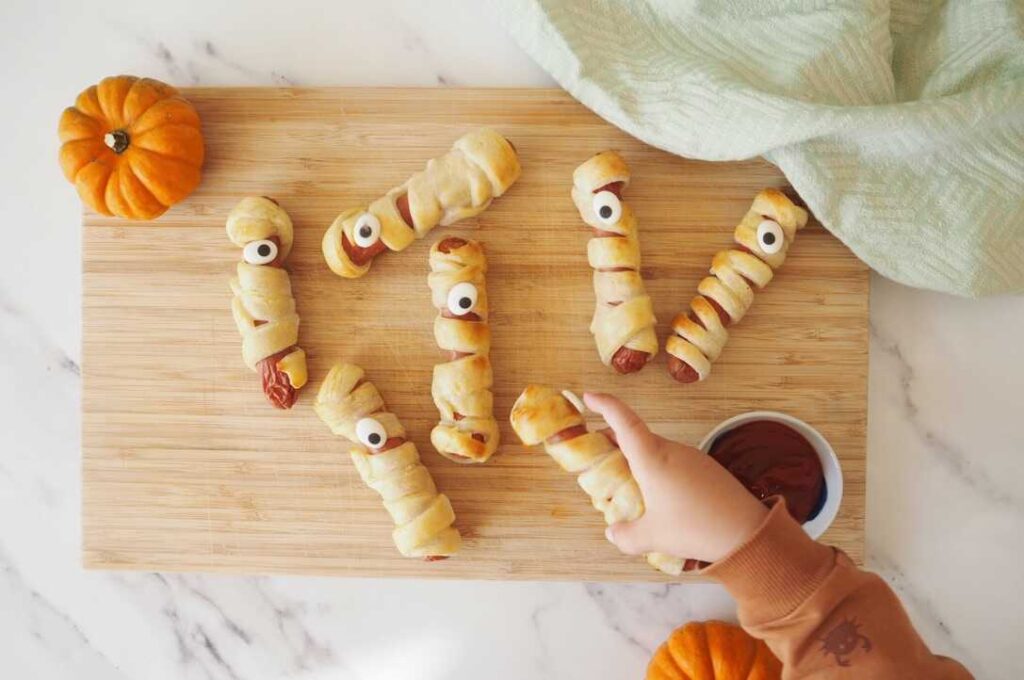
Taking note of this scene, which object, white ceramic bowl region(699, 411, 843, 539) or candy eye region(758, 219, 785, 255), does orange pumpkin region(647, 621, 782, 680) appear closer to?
white ceramic bowl region(699, 411, 843, 539)

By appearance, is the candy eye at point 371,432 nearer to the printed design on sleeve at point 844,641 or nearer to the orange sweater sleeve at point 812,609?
the orange sweater sleeve at point 812,609

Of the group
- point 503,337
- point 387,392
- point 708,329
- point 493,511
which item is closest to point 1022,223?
point 708,329

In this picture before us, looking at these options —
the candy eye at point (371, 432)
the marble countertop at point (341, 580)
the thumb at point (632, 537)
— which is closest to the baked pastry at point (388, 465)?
the candy eye at point (371, 432)

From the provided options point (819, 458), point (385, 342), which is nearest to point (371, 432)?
point (385, 342)

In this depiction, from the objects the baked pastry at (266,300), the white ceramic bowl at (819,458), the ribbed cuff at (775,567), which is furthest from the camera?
the baked pastry at (266,300)

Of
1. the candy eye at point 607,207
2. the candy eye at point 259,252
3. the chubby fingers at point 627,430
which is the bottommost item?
the chubby fingers at point 627,430
